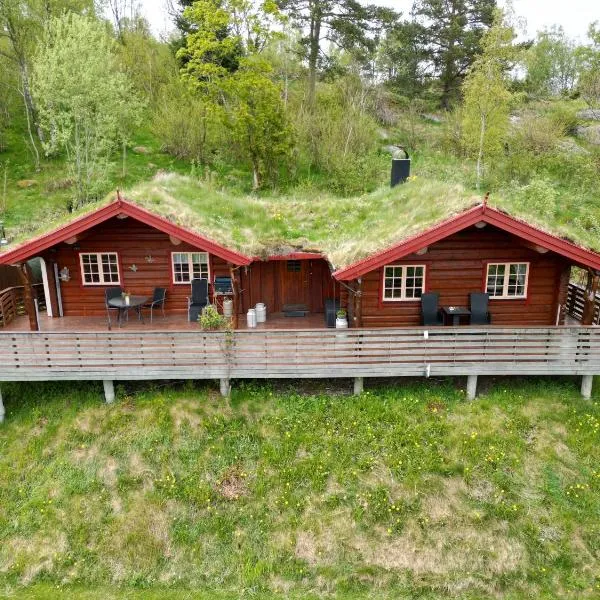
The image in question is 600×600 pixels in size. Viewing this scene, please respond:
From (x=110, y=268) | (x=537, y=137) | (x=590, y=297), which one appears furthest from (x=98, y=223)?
(x=537, y=137)

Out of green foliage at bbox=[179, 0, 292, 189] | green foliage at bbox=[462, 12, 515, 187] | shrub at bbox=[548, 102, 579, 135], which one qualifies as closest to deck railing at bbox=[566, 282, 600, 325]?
green foliage at bbox=[462, 12, 515, 187]

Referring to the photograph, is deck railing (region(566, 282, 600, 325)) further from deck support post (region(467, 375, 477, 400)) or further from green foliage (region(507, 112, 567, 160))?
green foliage (region(507, 112, 567, 160))

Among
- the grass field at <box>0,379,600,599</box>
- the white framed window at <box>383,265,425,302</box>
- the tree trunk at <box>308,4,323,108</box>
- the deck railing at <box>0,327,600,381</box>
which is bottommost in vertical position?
the grass field at <box>0,379,600,599</box>

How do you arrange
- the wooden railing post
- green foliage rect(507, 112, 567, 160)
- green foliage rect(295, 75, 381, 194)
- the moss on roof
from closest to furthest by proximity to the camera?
1. the wooden railing post
2. the moss on roof
3. green foliage rect(295, 75, 381, 194)
4. green foliage rect(507, 112, 567, 160)

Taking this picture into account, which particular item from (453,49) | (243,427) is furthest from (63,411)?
(453,49)

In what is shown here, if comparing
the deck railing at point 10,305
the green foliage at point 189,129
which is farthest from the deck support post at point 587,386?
the green foliage at point 189,129

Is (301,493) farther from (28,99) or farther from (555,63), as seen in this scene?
(555,63)

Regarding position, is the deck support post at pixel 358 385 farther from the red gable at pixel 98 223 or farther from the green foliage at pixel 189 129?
the green foliage at pixel 189 129

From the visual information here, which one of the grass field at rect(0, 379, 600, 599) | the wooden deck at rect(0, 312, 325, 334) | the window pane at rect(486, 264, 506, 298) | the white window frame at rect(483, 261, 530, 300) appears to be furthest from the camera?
the wooden deck at rect(0, 312, 325, 334)
